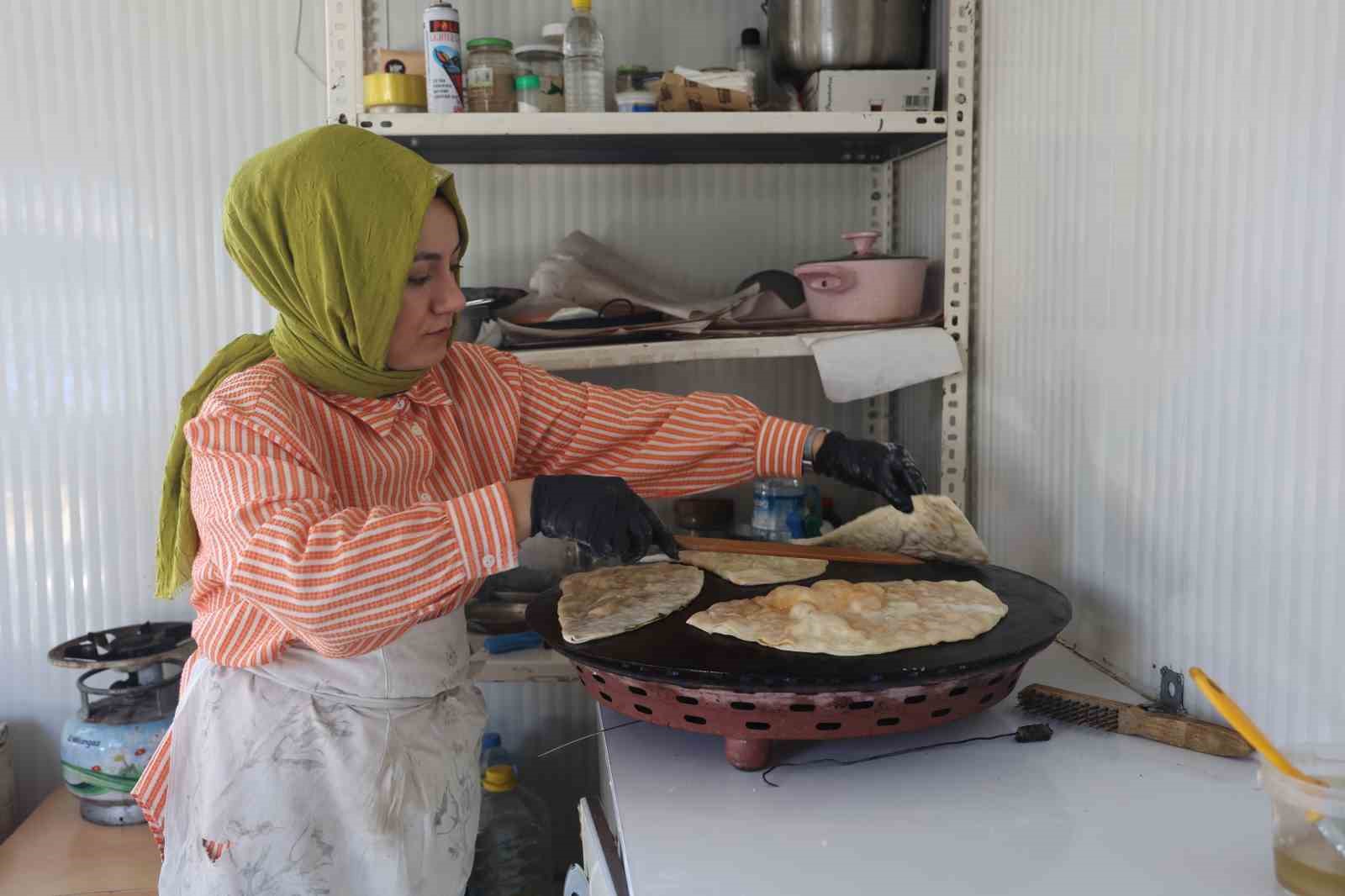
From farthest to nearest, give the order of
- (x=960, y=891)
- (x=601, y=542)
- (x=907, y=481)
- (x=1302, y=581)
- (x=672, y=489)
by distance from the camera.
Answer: (x=672, y=489), (x=907, y=481), (x=601, y=542), (x=1302, y=581), (x=960, y=891)

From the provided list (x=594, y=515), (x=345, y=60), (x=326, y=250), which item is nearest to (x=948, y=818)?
(x=594, y=515)

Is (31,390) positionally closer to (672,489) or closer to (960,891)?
(672,489)

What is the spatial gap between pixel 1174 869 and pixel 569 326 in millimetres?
1277

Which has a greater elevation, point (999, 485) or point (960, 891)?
point (999, 485)

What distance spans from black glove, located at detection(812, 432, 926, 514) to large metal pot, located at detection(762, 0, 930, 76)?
0.72 metres

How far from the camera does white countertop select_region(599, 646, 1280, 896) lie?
3.21 feet

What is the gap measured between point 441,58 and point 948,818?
1.41m

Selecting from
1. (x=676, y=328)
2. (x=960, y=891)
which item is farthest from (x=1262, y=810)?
(x=676, y=328)

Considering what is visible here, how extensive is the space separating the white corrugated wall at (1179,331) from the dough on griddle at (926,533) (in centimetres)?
15

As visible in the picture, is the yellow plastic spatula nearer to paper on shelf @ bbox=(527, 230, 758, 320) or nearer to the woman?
the woman

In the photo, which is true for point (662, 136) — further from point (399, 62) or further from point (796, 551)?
point (796, 551)

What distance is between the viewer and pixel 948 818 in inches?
43.2

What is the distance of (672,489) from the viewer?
5.57 ft

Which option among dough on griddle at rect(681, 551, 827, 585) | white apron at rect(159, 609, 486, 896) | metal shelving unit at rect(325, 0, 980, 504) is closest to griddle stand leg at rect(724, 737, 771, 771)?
dough on griddle at rect(681, 551, 827, 585)
